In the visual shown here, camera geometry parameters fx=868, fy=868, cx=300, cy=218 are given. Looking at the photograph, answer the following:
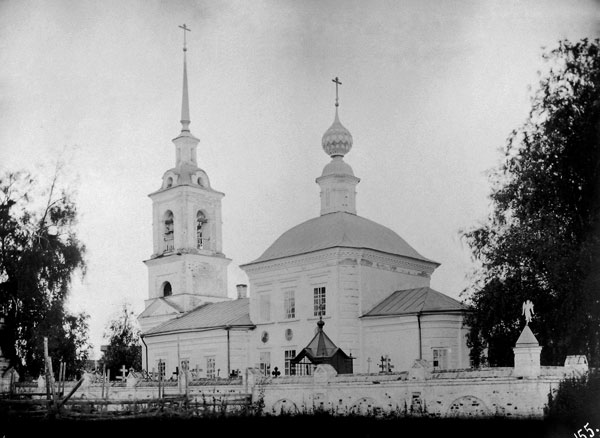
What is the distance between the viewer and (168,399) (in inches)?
989

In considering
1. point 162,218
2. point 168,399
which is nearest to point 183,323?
point 162,218

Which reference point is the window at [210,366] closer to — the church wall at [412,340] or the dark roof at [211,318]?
the dark roof at [211,318]

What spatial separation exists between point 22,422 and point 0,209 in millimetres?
9145

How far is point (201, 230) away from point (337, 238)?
44.0 ft

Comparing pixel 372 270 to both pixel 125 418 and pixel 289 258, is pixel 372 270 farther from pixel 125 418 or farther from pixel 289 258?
pixel 125 418

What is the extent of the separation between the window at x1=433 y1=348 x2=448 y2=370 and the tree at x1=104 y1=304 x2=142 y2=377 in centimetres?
2770

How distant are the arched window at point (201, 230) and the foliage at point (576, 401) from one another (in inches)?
1046

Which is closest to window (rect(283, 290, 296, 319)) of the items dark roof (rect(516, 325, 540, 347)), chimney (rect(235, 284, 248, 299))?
chimney (rect(235, 284, 248, 299))

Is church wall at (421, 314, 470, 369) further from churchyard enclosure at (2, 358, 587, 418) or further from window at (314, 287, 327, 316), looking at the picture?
churchyard enclosure at (2, 358, 587, 418)

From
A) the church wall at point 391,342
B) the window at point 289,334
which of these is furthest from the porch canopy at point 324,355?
the window at point 289,334

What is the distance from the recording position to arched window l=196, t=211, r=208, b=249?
43.6 metres

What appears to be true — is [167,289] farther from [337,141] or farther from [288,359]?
[337,141]

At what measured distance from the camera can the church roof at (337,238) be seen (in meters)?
32.3

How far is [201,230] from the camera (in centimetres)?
4403
